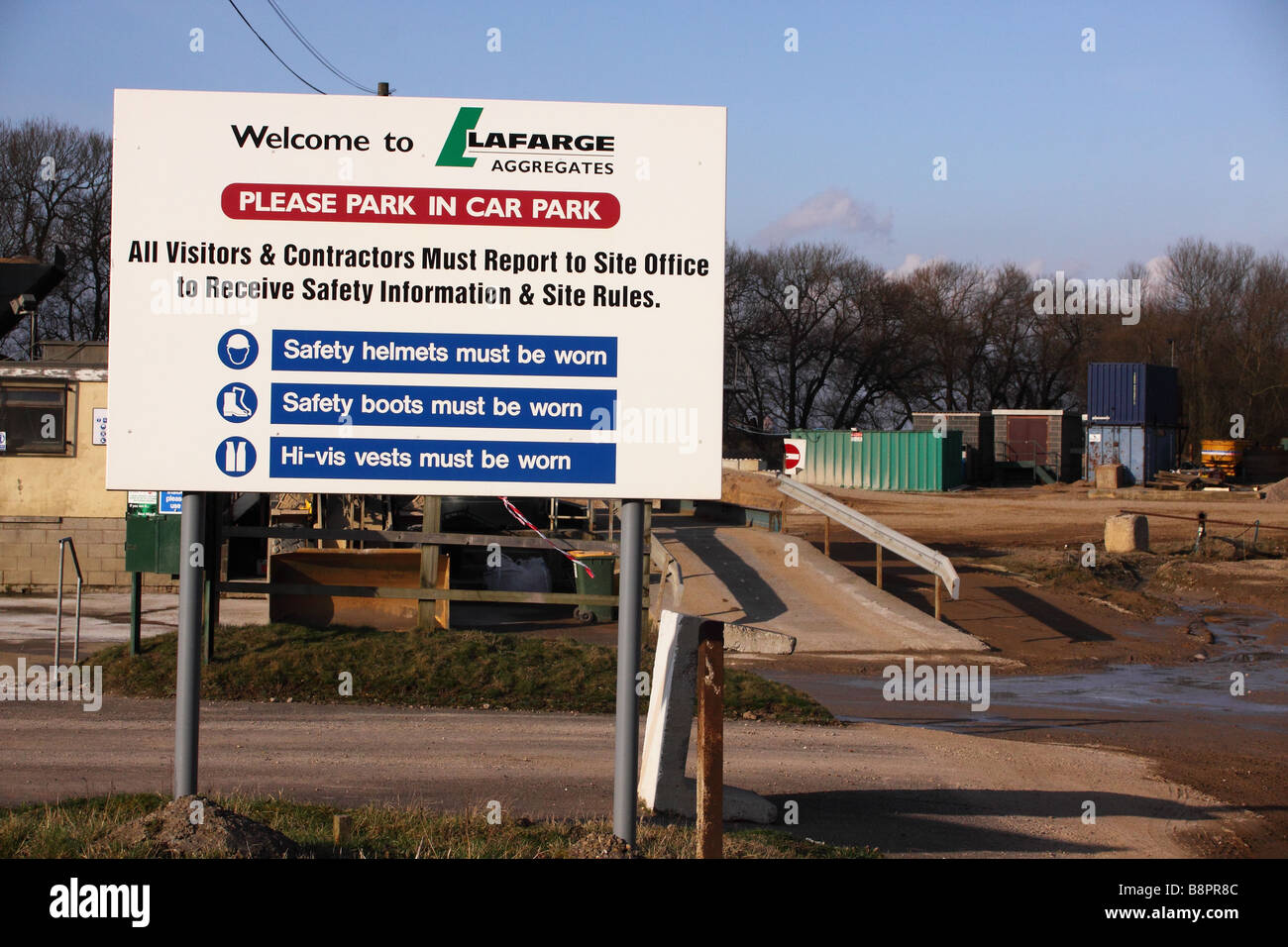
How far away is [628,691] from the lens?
516 centimetres

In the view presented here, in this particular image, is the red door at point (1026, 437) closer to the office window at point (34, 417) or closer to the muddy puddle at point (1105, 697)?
the muddy puddle at point (1105, 697)

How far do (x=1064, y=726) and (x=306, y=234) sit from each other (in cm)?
860

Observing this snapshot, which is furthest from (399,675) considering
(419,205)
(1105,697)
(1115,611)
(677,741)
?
(1115,611)

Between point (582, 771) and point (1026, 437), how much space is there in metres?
51.8

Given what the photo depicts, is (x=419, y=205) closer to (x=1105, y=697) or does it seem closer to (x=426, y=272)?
(x=426, y=272)

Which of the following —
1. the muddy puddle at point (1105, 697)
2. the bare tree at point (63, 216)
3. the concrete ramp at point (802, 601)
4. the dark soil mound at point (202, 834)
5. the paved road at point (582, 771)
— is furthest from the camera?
the bare tree at point (63, 216)

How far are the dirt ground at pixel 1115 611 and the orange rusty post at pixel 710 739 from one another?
3.81m

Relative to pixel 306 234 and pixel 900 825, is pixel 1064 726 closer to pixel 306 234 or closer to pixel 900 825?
pixel 900 825

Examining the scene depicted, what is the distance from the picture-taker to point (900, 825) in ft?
22.2

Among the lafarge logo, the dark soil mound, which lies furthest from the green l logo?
the dark soil mound

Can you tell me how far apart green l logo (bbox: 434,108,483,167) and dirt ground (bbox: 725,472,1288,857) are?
18.7ft

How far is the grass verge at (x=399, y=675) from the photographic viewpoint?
10.0 m

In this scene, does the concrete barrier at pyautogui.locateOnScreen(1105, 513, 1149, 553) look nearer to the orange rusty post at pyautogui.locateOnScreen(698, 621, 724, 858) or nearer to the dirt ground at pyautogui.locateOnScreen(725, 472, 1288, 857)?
the dirt ground at pyautogui.locateOnScreen(725, 472, 1288, 857)

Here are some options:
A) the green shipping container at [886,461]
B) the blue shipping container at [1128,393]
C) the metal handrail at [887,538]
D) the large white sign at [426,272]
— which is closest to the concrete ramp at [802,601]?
the metal handrail at [887,538]
